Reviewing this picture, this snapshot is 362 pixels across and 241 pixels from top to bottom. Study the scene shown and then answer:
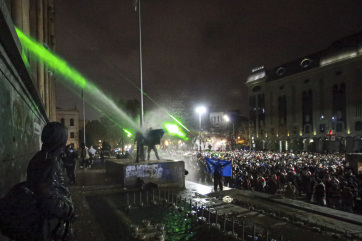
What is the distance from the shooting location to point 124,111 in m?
50.8

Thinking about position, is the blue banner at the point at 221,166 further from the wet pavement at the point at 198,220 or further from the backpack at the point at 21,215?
the backpack at the point at 21,215

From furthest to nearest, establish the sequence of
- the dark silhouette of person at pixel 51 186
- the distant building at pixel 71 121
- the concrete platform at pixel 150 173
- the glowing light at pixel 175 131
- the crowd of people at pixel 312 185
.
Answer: the distant building at pixel 71 121 < the glowing light at pixel 175 131 < the concrete platform at pixel 150 173 < the crowd of people at pixel 312 185 < the dark silhouette of person at pixel 51 186

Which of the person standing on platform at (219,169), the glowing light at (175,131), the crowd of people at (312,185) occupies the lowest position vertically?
the crowd of people at (312,185)

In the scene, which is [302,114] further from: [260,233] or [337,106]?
[260,233]

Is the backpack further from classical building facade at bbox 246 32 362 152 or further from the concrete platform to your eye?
classical building facade at bbox 246 32 362 152

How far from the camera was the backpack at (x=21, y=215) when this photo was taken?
6.95 feet

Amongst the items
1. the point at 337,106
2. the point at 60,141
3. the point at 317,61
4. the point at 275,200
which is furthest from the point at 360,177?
the point at 317,61

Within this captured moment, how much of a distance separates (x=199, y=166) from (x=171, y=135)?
57.1 meters

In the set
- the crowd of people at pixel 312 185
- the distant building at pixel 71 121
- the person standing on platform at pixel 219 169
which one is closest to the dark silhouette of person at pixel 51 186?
the person standing on platform at pixel 219 169

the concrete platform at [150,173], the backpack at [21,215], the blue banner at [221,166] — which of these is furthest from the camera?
the blue banner at [221,166]

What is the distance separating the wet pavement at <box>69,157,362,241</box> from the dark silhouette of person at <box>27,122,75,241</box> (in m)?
2.81

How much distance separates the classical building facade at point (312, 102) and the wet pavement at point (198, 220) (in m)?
48.3

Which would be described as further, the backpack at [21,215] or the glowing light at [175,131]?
the glowing light at [175,131]

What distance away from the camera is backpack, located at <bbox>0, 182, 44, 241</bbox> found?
2117 mm
